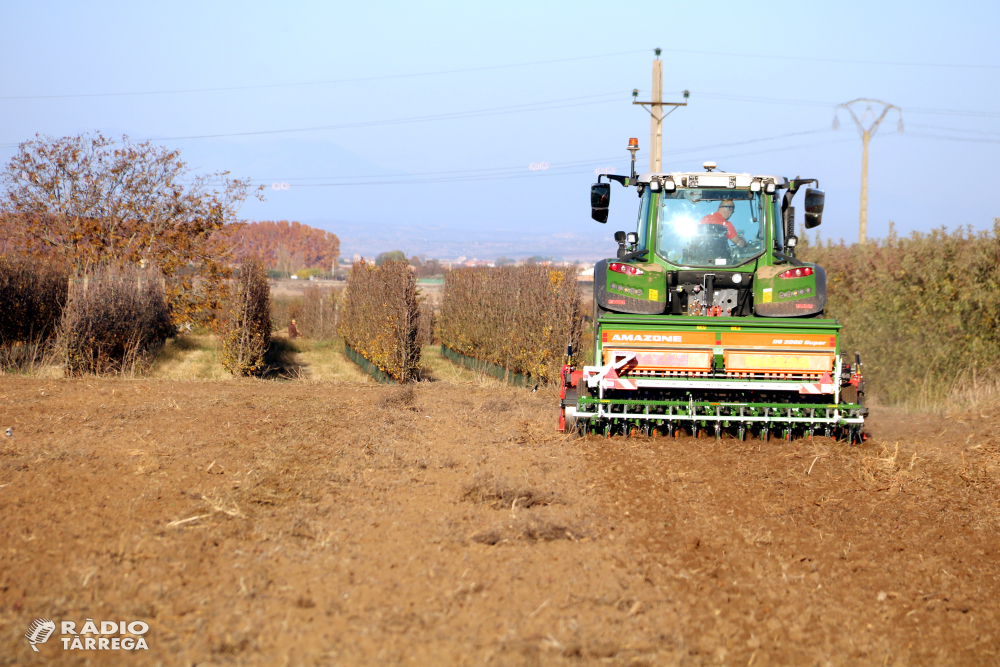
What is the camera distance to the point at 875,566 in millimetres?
4586

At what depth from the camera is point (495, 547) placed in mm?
4633

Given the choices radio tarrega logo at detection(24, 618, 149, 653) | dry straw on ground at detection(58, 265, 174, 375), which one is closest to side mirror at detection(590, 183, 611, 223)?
radio tarrega logo at detection(24, 618, 149, 653)

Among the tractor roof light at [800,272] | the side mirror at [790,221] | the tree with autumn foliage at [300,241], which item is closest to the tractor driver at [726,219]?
the side mirror at [790,221]

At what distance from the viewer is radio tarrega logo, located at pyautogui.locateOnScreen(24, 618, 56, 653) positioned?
11.0 ft

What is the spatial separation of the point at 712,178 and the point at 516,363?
33.8ft

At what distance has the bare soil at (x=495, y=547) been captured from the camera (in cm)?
352

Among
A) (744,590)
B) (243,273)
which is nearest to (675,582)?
(744,590)

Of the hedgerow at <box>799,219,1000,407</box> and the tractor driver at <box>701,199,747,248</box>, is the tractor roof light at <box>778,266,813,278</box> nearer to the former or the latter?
the tractor driver at <box>701,199,747,248</box>

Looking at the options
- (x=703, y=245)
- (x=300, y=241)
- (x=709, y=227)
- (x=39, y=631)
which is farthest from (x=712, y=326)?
(x=300, y=241)

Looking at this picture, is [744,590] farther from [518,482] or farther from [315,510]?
[315,510]

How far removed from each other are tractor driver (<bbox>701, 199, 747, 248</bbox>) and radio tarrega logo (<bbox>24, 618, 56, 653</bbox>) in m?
7.03

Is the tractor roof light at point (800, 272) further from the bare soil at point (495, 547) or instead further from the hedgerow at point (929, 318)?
the hedgerow at point (929, 318)

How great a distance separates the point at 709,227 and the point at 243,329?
504 inches

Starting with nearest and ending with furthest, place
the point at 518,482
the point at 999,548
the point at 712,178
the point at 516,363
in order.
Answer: the point at 999,548 → the point at 518,482 → the point at 712,178 → the point at 516,363
